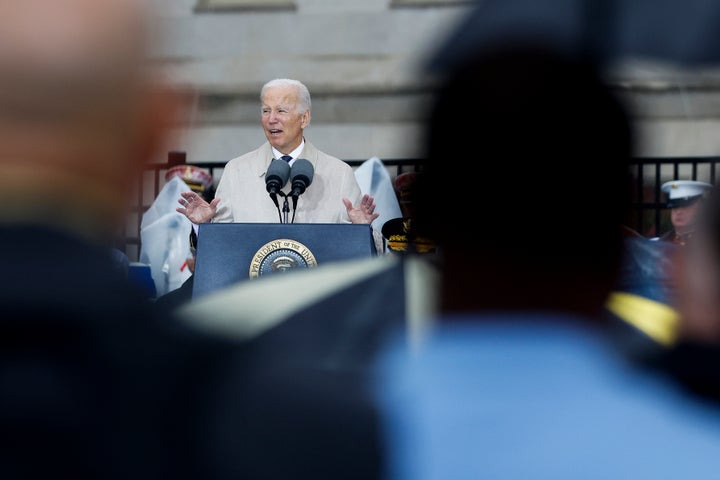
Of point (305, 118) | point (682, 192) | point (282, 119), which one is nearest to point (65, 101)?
point (282, 119)

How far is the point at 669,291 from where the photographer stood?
104 centimetres

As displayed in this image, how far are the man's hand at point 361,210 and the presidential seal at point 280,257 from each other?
23.7 inches

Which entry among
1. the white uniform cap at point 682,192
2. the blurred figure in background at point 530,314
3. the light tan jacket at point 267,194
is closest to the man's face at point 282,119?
the light tan jacket at point 267,194

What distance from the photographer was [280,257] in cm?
389

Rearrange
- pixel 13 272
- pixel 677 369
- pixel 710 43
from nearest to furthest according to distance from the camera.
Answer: pixel 13 272 < pixel 677 369 < pixel 710 43

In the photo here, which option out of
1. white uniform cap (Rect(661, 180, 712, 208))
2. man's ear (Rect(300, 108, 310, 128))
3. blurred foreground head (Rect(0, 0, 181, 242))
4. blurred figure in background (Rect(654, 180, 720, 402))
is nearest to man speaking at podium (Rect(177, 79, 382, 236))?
man's ear (Rect(300, 108, 310, 128))

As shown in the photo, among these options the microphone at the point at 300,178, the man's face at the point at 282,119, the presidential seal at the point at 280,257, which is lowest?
the presidential seal at the point at 280,257

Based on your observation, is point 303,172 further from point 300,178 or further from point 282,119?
point 282,119

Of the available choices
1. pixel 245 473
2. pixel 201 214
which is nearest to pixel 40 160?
pixel 245 473

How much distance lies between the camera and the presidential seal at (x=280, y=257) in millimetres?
3873

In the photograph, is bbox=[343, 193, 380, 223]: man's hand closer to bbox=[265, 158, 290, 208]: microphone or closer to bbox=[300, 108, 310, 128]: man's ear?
bbox=[265, 158, 290, 208]: microphone

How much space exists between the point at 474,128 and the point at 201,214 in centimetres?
363

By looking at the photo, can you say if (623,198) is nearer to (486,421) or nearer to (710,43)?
(486,421)

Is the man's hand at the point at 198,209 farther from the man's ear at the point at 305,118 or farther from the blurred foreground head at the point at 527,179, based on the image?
the blurred foreground head at the point at 527,179
